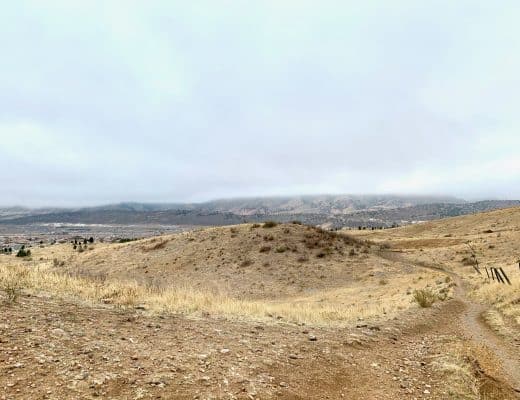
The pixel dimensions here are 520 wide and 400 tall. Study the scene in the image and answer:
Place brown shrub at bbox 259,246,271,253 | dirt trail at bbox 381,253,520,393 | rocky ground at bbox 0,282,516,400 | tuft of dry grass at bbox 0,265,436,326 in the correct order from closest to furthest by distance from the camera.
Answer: rocky ground at bbox 0,282,516,400
dirt trail at bbox 381,253,520,393
tuft of dry grass at bbox 0,265,436,326
brown shrub at bbox 259,246,271,253

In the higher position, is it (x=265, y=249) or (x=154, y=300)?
(x=154, y=300)

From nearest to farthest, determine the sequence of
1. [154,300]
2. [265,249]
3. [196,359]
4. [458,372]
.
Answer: [196,359] → [458,372] → [154,300] → [265,249]

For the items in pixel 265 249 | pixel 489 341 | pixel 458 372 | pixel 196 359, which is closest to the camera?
pixel 196 359

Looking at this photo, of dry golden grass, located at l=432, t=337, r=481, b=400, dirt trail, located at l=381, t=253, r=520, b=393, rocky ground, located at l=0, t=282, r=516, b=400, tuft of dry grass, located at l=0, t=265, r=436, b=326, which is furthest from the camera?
tuft of dry grass, located at l=0, t=265, r=436, b=326

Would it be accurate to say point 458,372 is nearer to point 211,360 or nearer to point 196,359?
point 211,360

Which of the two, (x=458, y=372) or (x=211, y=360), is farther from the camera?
(x=458, y=372)

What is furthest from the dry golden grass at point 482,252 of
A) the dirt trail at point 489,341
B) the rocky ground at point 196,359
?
the rocky ground at point 196,359

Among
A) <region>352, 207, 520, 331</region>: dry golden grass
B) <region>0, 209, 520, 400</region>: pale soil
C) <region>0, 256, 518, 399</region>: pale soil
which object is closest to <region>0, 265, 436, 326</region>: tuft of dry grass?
<region>0, 209, 520, 400</region>: pale soil

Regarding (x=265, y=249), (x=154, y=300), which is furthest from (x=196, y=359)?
(x=265, y=249)

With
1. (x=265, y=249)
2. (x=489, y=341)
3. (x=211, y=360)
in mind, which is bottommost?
(x=265, y=249)

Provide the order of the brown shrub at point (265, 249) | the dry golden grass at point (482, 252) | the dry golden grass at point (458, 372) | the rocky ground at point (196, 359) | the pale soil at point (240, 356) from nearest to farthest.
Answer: the rocky ground at point (196, 359), the pale soil at point (240, 356), the dry golden grass at point (458, 372), the dry golden grass at point (482, 252), the brown shrub at point (265, 249)

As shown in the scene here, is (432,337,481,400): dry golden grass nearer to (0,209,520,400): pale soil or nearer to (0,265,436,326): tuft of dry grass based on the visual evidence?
(0,209,520,400): pale soil

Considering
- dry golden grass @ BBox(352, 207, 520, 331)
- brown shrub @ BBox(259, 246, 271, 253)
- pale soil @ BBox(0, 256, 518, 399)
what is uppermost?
pale soil @ BBox(0, 256, 518, 399)

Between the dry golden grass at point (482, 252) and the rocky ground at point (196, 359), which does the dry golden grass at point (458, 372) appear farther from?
the dry golden grass at point (482, 252)
